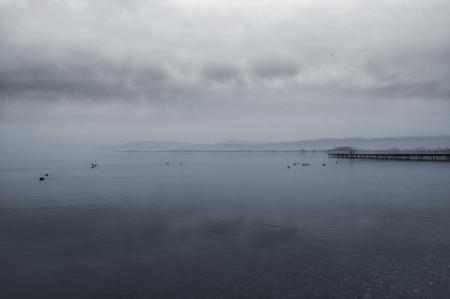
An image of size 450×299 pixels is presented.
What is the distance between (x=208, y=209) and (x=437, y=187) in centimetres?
2992

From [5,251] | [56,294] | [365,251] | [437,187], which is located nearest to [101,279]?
[56,294]

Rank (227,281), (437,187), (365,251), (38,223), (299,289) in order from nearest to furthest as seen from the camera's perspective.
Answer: (299,289), (227,281), (365,251), (38,223), (437,187)

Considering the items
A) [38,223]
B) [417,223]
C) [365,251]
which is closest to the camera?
[365,251]

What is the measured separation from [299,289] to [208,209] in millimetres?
17131

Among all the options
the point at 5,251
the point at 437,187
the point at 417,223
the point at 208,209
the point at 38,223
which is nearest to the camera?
the point at 5,251

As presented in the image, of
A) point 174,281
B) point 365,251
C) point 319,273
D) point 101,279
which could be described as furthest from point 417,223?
point 101,279

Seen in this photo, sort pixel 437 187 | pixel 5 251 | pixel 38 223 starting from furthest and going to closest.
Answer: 1. pixel 437 187
2. pixel 38 223
3. pixel 5 251

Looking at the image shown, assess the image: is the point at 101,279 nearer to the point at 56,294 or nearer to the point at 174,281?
the point at 56,294

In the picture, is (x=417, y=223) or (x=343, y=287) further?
(x=417, y=223)

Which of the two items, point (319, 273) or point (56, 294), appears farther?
point (319, 273)

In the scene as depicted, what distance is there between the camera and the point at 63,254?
16.8m

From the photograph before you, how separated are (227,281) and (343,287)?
4.39m

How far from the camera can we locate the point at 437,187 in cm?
4062

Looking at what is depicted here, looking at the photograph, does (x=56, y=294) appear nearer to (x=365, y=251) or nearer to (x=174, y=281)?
(x=174, y=281)
